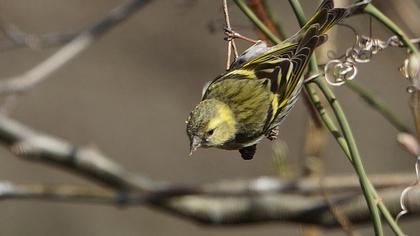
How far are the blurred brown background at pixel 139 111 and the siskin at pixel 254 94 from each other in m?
3.25

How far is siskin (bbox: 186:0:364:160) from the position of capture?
5.70 feet

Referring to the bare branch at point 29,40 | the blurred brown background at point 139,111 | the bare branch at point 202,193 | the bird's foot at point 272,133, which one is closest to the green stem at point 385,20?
the bird's foot at point 272,133

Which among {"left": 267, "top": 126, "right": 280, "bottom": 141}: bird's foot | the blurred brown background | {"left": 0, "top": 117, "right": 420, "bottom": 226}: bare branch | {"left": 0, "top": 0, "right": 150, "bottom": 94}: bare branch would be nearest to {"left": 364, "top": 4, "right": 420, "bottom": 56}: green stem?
{"left": 267, "top": 126, "right": 280, "bottom": 141}: bird's foot

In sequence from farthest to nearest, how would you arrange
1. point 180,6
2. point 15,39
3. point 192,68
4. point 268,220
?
point 192,68 < point 15,39 < point 268,220 < point 180,6

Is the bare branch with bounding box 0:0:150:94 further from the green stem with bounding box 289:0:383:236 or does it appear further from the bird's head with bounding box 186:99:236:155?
the green stem with bounding box 289:0:383:236

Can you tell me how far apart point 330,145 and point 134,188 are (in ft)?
9.77

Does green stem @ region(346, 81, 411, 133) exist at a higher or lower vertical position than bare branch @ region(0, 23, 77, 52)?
lower

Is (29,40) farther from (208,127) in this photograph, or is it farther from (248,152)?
(248,152)

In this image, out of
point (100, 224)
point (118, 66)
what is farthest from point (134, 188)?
point (118, 66)

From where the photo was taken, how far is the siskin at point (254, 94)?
5.70 feet

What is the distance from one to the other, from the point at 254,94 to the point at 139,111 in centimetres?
382

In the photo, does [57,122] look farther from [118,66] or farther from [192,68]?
[192,68]

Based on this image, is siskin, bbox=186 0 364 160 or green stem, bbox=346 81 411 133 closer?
siskin, bbox=186 0 364 160

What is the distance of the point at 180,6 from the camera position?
7.75 feet
